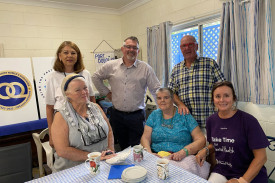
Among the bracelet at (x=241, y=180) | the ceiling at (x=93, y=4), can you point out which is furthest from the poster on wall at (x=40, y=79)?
the bracelet at (x=241, y=180)

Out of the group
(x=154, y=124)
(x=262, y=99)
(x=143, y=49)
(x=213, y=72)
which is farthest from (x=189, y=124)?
(x=143, y=49)

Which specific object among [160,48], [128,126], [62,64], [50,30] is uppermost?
[50,30]

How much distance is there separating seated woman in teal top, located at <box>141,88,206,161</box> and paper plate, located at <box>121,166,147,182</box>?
573mm

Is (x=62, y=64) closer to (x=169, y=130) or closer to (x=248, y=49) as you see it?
(x=169, y=130)

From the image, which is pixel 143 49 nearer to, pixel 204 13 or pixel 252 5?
pixel 204 13

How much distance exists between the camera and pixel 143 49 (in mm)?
4051

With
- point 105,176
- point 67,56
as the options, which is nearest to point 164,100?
point 105,176

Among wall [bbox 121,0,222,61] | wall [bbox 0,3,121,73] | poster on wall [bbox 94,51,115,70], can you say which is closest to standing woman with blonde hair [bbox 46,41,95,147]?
wall [bbox 121,0,222,61]

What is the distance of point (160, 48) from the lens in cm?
342

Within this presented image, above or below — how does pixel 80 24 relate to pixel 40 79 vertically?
above

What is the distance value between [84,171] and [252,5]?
2232mm

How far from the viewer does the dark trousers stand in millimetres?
2369

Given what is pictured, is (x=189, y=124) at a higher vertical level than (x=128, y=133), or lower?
higher

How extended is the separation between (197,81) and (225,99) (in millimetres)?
566
